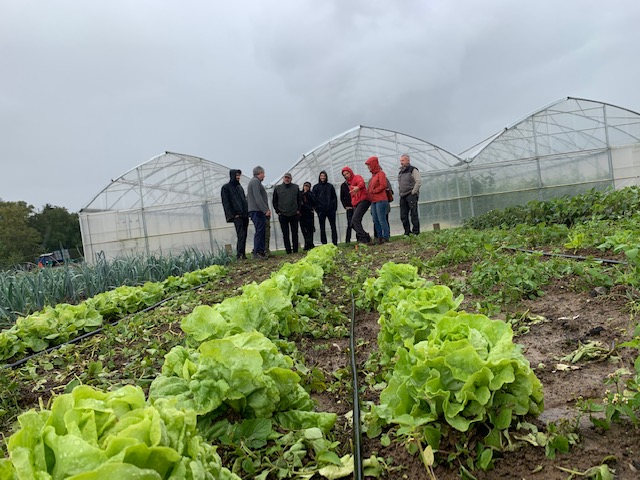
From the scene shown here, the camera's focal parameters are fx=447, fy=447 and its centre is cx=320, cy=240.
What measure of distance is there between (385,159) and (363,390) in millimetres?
14403

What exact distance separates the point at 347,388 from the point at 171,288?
4739 millimetres

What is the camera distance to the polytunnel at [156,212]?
15.3 metres

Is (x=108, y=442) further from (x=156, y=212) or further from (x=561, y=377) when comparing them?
(x=156, y=212)

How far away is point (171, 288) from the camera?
6.48 metres

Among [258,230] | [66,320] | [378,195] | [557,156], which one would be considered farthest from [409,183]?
[66,320]

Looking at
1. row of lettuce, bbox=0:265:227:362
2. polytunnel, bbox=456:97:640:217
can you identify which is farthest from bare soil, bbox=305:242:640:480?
polytunnel, bbox=456:97:640:217

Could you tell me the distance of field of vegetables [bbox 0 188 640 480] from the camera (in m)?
1.12

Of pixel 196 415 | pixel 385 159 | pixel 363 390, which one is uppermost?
pixel 385 159

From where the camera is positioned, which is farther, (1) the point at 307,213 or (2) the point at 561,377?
(1) the point at 307,213

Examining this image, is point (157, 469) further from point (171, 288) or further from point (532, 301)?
point (171, 288)

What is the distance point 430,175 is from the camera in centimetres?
1605

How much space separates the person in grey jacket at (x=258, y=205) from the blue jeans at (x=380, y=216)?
8.04 ft

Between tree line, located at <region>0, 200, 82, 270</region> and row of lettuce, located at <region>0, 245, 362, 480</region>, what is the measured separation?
2401 centimetres

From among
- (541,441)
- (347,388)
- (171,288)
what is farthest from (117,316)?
(541,441)
